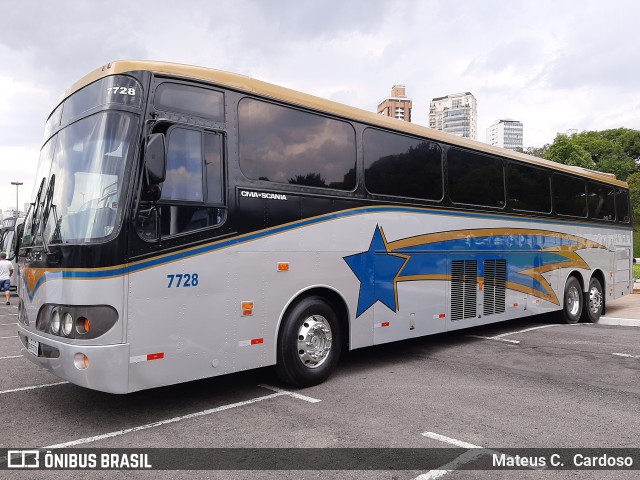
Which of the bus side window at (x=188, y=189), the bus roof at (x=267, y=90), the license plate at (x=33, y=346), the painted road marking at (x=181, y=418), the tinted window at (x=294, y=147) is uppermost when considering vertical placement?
the bus roof at (x=267, y=90)

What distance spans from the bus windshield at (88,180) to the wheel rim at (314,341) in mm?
2580

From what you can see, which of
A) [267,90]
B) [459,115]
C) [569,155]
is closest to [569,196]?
[267,90]

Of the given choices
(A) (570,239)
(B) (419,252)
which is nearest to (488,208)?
(B) (419,252)

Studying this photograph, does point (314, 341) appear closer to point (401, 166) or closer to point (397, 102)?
point (401, 166)

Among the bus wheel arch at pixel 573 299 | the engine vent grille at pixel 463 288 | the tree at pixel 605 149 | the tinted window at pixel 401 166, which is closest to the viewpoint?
the tinted window at pixel 401 166

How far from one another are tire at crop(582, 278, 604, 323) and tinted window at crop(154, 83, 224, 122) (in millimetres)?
10583

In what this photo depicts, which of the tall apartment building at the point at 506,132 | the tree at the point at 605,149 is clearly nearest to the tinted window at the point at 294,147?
the tree at the point at 605,149

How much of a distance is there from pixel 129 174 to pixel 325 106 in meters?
2.92

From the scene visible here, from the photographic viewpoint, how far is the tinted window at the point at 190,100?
5172mm

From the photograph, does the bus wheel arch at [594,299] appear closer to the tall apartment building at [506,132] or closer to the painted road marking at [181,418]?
the painted road marking at [181,418]

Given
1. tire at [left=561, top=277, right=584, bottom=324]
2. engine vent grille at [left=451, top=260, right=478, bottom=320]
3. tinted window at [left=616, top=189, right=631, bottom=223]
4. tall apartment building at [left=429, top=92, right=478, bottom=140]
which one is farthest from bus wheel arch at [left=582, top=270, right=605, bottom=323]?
tall apartment building at [left=429, top=92, right=478, bottom=140]

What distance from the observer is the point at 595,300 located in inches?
511

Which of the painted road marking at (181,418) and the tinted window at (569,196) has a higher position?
the tinted window at (569,196)

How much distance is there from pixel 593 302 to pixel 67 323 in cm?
1208
